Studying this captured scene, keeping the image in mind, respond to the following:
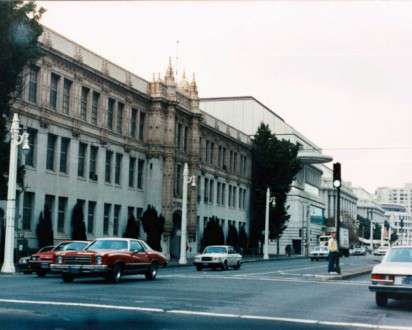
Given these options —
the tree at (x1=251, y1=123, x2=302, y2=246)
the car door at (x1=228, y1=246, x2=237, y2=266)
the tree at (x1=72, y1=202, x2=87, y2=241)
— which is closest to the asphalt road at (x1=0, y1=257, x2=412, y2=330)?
the car door at (x1=228, y1=246, x2=237, y2=266)

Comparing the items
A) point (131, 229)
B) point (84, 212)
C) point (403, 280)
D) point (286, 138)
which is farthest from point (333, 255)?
point (286, 138)

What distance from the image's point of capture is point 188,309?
16.1 metres

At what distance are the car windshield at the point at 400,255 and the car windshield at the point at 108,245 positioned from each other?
10.2 m

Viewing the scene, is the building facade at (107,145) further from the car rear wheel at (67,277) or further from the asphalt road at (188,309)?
the asphalt road at (188,309)

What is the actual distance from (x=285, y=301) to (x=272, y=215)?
6355 cm

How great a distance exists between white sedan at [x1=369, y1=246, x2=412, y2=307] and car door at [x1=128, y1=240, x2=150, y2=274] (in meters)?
10.2

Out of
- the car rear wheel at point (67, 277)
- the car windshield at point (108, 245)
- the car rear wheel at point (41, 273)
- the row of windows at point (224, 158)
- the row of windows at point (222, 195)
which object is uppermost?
the row of windows at point (224, 158)

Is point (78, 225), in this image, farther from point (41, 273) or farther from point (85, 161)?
point (41, 273)

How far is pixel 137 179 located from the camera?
60250 millimetres

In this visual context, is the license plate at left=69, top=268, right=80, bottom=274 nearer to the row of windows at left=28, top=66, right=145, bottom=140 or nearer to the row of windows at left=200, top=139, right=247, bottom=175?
the row of windows at left=28, top=66, right=145, bottom=140

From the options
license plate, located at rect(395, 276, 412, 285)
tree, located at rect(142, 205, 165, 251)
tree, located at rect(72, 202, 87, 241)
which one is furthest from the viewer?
tree, located at rect(142, 205, 165, 251)

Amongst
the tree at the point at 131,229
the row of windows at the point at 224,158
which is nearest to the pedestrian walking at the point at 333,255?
the tree at the point at 131,229

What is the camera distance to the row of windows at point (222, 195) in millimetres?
75250

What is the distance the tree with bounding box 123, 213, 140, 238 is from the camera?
5481 cm
